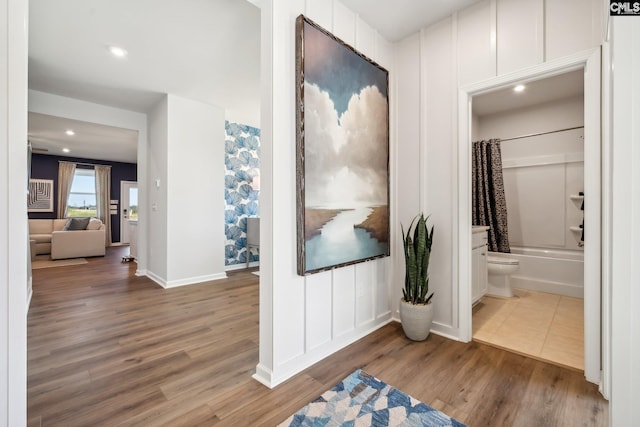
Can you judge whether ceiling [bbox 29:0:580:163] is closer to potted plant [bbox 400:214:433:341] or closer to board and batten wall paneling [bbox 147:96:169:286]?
board and batten wall paneling [bbox 147:96:169:286]

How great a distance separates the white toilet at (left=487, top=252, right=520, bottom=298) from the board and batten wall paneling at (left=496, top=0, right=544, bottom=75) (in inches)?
88.1

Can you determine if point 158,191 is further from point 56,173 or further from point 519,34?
point 56,173

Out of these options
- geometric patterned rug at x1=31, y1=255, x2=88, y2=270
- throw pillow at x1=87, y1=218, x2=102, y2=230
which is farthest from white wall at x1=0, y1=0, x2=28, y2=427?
throw pillow at x1=87, y1=218, x2=102, y2=230

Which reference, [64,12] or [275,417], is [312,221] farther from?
[64,12]

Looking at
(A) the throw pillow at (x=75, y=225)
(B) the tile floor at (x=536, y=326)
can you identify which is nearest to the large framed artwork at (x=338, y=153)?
(B) the tile floor at (x=536, y=326)

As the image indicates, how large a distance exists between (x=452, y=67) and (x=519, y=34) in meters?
0.46

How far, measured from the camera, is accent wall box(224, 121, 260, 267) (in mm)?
4852

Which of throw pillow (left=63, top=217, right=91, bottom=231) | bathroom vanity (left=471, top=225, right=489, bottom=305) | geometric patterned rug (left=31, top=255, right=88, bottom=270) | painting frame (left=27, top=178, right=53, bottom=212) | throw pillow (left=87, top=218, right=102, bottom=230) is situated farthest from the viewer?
painting frame (left=27, top=178, right=53, bottom=212)

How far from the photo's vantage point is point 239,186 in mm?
5008

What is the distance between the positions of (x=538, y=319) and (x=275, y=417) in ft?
8.61

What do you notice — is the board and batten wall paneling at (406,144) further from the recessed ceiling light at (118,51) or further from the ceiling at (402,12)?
the recessed ceiling light at (118,51)

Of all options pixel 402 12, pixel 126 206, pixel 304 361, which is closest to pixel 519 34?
pixel 402 12

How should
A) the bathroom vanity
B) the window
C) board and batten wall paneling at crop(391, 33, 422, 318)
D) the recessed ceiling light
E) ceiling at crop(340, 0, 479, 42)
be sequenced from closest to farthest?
1. ceiling at crop(340, 0, 479, 42)
2. board and batten wall paneling at crop(391, 33, 422, 318)
3. the recessed ceiling light
4. the bathroom vanity
5. the window

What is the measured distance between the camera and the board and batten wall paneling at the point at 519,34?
1920mm
